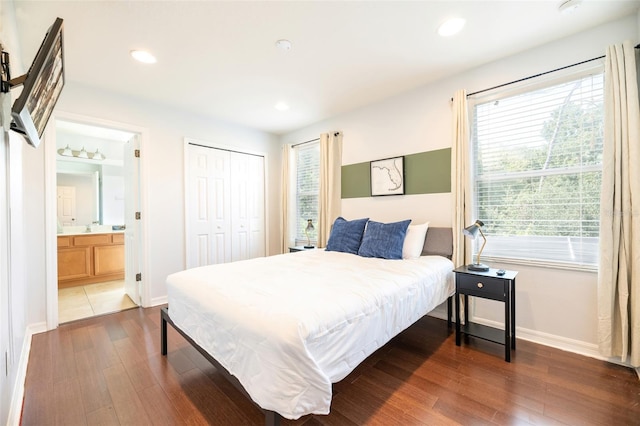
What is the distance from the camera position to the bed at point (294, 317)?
1125 millimetres

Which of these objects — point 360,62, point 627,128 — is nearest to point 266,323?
point 360,62

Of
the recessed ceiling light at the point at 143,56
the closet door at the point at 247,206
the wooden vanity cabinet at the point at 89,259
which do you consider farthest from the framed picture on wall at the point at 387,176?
the wooden vanity cabinet at the point at 89,259

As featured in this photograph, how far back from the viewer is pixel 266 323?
1.21 metres

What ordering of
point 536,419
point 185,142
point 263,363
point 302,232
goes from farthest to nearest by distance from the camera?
point 302,232 → point 185,142 → point 536,419 → point 263,363

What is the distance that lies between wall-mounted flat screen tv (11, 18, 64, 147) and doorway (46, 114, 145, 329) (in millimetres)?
1587

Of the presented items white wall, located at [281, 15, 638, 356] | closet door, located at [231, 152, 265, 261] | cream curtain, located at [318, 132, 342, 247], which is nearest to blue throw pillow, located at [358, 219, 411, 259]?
white wall, located at [281, 15, 638, 356]

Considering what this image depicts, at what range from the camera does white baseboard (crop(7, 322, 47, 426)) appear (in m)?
1.43

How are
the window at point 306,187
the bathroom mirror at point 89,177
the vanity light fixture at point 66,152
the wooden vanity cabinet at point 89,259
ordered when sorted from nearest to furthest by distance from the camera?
1. the wooden vanity cabinet at point 89,259
2. the window at point 306,187
3. the vanity light fixture at point 66,152
4. the bathroom mirror at point 89,177

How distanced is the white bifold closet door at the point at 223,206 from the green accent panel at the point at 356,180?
157cm

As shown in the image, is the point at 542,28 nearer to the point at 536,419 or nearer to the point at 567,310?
the point at 567,310

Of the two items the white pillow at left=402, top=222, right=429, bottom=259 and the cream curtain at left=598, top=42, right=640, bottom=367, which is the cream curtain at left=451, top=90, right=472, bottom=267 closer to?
the white pillow at left=402, top=222, right=429, bottom=259

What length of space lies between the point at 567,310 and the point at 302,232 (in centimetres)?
339

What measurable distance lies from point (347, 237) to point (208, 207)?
7.00 feet

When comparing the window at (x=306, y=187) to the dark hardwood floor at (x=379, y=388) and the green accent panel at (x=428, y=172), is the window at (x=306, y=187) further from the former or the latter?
the dark hardwood floor at (x=379, y=388)
